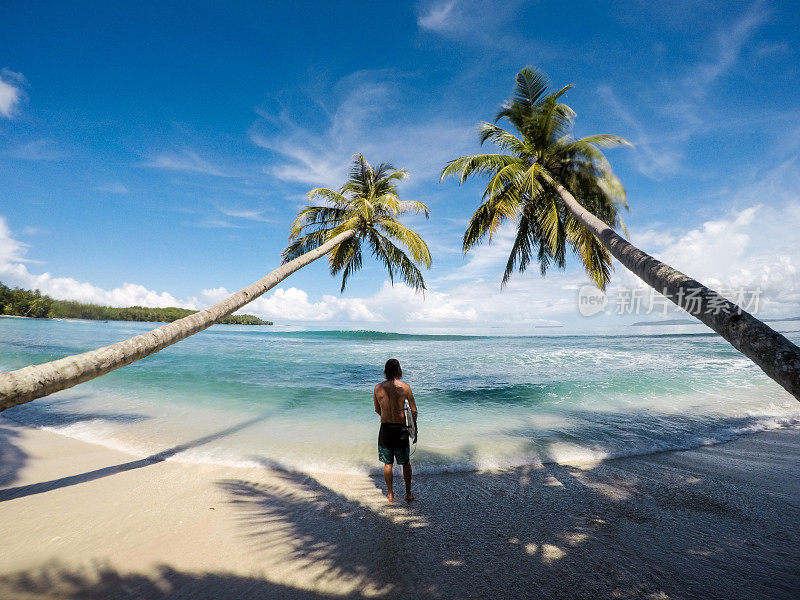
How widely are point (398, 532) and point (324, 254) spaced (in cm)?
748

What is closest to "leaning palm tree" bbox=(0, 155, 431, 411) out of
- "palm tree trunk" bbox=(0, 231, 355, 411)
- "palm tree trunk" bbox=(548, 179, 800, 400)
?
"palm tree trunk" bbox=(0, 231, 355, 411)

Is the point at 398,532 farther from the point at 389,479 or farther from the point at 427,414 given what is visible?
the point at 427,414

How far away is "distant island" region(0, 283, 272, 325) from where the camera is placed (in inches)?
2682

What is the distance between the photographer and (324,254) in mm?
9484

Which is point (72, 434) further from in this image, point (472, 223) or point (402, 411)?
point (472, 223)

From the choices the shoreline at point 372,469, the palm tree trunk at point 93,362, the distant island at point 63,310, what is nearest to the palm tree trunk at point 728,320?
the shoreline at point 372,469

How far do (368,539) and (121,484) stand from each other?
368 centimetres

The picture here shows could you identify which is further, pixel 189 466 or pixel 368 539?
pixel 189 466

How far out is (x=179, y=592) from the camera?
2.58 meters

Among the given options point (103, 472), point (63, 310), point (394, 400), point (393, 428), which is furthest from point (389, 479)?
point (63, 310)

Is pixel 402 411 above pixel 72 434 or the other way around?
above

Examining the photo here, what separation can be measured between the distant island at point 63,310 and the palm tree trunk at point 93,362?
68346 millimetres

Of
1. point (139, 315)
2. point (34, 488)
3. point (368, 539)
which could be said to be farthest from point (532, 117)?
point (139, 315)

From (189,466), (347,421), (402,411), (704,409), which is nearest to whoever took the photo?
(402,411)
